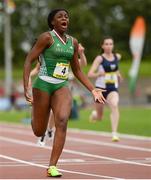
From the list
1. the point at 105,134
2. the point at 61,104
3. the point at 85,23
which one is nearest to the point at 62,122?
the point at 61,104

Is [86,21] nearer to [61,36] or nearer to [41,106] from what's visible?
[61,36]

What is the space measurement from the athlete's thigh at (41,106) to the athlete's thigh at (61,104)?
0.09 m

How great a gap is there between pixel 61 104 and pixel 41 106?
0.98 ft

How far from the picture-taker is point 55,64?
31.6 ft

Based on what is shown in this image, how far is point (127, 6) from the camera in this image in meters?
75.1

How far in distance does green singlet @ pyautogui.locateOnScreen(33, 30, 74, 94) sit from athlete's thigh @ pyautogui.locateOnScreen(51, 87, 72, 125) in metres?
0.08

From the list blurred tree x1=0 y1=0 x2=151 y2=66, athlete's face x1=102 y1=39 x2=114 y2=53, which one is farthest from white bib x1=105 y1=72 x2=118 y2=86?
blurred tree x1=0 y1=0 x2=151 y2=66

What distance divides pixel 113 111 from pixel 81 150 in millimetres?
1695

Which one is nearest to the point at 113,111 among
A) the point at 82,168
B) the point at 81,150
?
the point at 81,150

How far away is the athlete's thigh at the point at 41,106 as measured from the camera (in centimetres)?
966

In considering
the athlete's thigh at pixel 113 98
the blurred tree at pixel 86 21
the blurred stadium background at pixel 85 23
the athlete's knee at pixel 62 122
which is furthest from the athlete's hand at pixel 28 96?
the blurred tree at pixel 86 21

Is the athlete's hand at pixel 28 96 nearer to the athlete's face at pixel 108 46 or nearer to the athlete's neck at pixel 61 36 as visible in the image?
the athlete's neck at pixel 61 36

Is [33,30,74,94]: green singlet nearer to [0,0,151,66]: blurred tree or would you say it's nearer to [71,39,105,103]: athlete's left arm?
[71,39,105,103]: athlete's left arm

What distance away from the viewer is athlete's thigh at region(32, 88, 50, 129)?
380 inches
